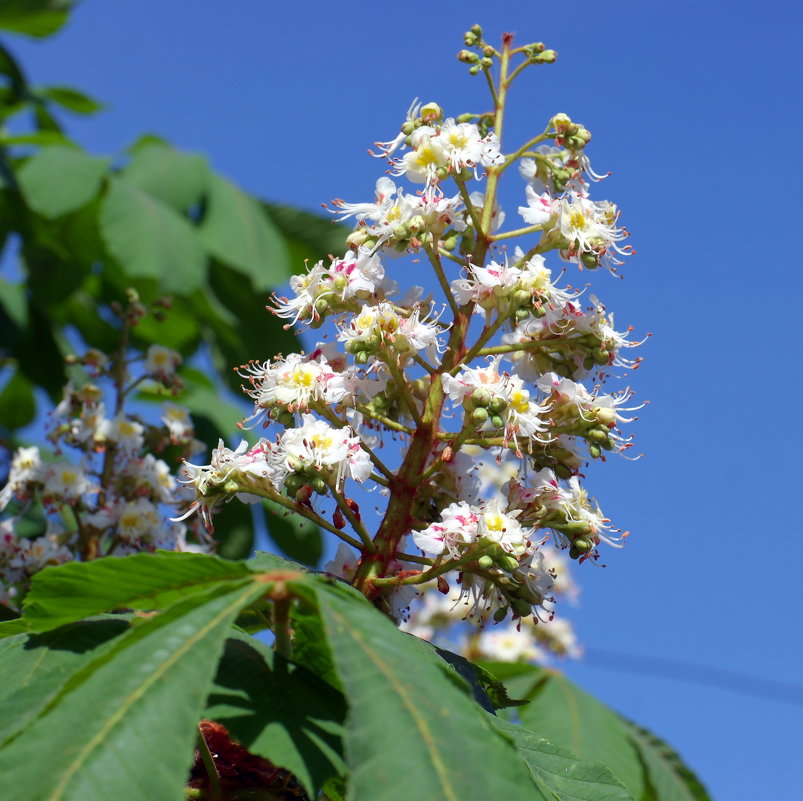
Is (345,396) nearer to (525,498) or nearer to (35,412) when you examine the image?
(525,498)

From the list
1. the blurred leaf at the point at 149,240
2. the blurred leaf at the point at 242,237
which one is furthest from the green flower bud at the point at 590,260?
the blurred leaf at the point at 242,237

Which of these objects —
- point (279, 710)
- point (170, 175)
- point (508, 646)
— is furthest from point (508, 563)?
point (508, 646)

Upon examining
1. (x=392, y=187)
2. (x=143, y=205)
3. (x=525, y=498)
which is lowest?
(x=525, y=498)

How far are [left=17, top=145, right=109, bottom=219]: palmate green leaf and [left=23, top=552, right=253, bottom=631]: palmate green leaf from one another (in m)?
2.00

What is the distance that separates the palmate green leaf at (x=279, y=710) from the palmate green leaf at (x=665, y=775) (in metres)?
1.59

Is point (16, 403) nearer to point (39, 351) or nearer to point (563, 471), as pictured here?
point (39, 351)

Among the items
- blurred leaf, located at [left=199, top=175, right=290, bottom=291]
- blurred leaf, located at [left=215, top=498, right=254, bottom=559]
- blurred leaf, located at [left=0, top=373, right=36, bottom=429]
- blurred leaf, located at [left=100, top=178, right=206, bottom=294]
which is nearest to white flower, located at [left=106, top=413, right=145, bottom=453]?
blurred leaf, located at [left=215, top=498, right=254, bottom=559]

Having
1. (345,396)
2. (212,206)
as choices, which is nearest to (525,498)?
(345,396)

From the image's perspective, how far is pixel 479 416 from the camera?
62.4 inches

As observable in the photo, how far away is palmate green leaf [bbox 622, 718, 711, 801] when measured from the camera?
2.60 m

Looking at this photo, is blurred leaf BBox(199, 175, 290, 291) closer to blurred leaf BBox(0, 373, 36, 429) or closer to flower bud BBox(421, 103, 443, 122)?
blurred leaf BBox(0, 373, 36, 429)

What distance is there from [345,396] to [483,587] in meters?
0.35

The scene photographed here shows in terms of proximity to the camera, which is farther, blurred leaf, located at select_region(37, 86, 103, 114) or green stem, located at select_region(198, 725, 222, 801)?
blurred leaf, located at select_region(37, 86, 103, 114)

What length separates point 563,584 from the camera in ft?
16.9
